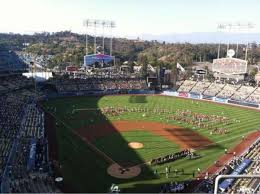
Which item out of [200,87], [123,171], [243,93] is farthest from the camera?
[200,87]

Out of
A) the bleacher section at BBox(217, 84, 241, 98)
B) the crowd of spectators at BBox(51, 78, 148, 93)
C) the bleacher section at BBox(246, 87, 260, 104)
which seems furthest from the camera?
the crowd of spectators at BBox(51, 78, 148, 93)

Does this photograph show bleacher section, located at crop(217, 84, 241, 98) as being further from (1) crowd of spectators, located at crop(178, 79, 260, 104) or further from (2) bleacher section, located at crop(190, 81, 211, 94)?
(2) bleacher section, located at crop(190, 81, 211, 94)

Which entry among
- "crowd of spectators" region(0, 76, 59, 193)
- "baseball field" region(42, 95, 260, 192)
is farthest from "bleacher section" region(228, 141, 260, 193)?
"crowd of spectators" region(0, 76, 59, 193)

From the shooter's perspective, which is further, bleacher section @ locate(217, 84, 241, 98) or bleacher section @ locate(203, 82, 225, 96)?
bleacher section @ locate(203, 82, 225, 96)

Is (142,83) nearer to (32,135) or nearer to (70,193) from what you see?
(32,135)

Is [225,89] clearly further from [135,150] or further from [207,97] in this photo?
[135,150]

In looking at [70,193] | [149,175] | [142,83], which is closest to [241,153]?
[149,175]

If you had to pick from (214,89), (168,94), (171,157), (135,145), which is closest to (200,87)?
(214,89)
